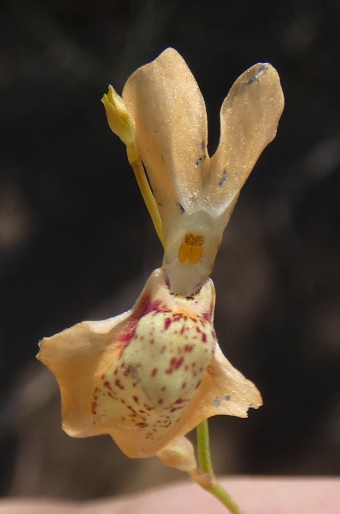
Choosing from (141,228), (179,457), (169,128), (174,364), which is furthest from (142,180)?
(141,228)

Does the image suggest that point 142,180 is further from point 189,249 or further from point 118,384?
point 118,384

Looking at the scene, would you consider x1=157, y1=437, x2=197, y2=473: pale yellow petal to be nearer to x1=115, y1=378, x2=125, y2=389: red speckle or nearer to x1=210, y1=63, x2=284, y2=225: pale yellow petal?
x1=115, y1=378, x2=125, y2=389: red speckle

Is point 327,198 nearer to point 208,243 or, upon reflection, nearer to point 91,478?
point 91,478

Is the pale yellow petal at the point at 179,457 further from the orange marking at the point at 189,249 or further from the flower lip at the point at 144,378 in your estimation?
the orange marking at the point at 189,249

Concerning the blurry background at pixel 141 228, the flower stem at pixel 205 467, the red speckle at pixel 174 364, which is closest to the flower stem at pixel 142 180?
the red speckle at pixel 174 364

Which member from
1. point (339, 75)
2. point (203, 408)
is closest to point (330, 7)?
point (339, 75)

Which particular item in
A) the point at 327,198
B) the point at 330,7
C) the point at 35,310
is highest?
the point at 330,7
